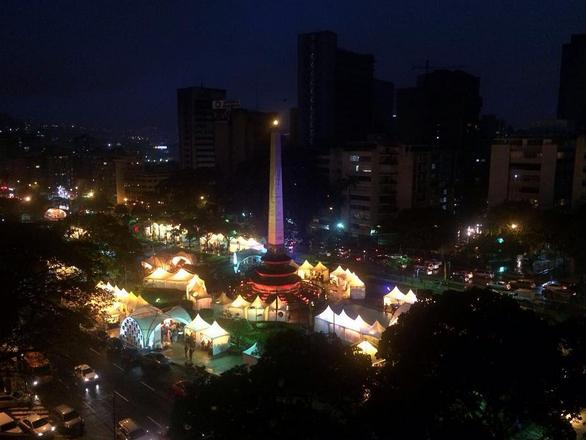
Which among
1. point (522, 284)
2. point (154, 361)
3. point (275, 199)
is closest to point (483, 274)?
point (522, 284)

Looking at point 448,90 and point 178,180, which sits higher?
point 448,90

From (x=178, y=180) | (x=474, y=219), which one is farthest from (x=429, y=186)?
(x=178, y=180)

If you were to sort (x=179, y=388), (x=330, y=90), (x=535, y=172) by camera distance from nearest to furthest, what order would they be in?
(x=179, y=388) → (x=535, y=172) → (x=330, y=90)

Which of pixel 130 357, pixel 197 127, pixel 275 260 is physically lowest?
pixel 130 357

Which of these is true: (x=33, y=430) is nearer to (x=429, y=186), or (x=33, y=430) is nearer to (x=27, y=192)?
(x=429, y=186)

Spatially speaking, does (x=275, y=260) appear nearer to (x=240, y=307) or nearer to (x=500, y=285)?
(x=240, y=307)

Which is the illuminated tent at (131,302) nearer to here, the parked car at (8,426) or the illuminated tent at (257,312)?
the illuminated tent at (257,312)

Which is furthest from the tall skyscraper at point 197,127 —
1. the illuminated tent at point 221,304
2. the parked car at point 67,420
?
the parked car at point 67,420
